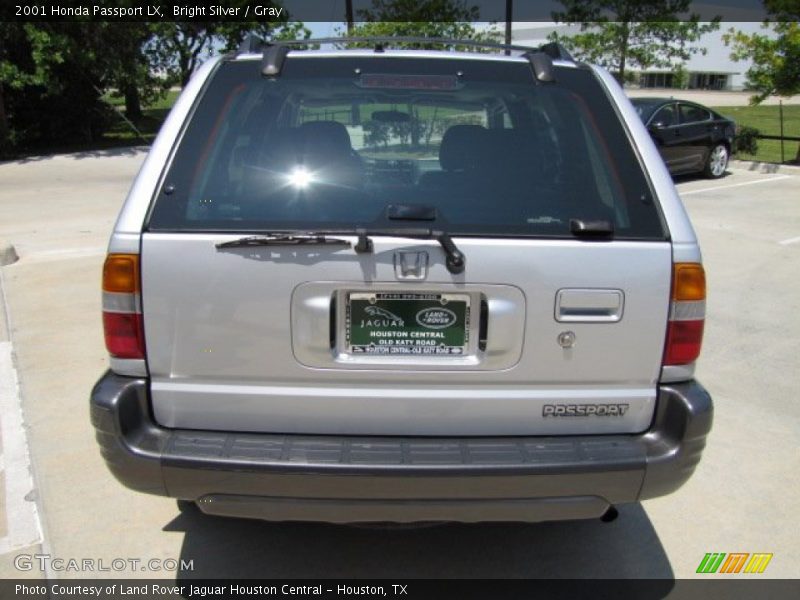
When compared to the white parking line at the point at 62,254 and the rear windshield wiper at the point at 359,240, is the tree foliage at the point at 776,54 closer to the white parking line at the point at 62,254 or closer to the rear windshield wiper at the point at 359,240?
the white parking line at the point at 62,254

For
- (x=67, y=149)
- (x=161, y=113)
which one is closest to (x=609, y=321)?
(x=67, y=149)

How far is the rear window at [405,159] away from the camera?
2391 mm

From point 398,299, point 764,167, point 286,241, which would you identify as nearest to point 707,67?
point 764,167

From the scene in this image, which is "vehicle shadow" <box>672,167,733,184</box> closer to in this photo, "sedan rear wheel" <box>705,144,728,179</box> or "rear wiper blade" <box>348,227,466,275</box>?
"sedan rear wheel" <box>705,144,728,179</box>

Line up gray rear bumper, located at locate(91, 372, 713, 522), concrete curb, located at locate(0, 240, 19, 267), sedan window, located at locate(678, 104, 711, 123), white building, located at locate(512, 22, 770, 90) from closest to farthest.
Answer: gray rear bumper, located at locate(91, 372, 713, 522), concrete curb, located at locate(0, 240, 19, 267), sedan window, located at locate(678, 104, 711, 123), white building, located at locate(512, 22, 770, 90)

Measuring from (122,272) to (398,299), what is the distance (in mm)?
871

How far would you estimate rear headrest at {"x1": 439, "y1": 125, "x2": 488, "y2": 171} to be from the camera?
105 inches

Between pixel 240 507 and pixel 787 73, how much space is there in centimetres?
1596

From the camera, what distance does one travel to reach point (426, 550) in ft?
10.2

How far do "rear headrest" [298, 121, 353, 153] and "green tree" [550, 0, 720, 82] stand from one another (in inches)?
742

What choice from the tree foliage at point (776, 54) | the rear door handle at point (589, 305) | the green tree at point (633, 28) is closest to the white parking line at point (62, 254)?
the rear door handle at point (589, 305)

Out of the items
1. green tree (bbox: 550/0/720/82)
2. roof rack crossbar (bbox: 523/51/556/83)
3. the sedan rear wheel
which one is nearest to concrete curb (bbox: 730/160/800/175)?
the sedan rear wheel

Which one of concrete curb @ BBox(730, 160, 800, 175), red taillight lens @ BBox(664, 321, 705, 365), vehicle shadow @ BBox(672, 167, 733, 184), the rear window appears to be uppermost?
the rear window

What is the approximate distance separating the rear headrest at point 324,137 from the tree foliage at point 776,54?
14672mm
